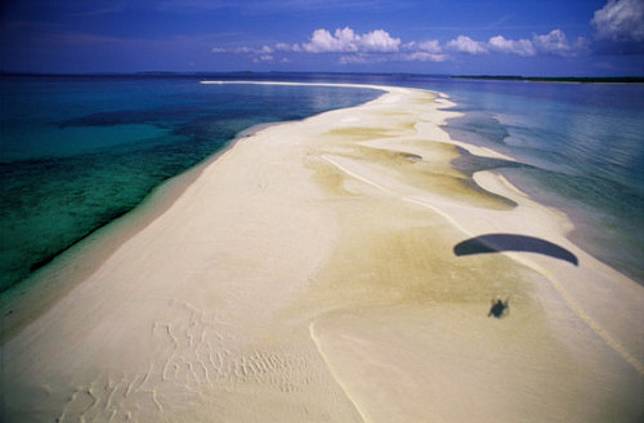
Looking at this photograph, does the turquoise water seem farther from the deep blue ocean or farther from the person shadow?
the person shadow

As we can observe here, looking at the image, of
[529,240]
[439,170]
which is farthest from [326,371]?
[439,170]

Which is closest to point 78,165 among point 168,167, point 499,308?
point 168,167

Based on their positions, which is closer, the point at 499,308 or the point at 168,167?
the point at 499,308

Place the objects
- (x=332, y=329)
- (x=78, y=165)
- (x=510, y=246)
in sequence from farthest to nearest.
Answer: (x=78, y=165), (x=510, y=246), (x=332, y=329)

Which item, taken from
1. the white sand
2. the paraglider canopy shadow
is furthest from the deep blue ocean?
the white sand

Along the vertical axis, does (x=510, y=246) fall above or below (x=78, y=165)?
below

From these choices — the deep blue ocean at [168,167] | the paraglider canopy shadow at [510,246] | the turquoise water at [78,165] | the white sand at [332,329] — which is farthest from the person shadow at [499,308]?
the turquoise water at [78,165]

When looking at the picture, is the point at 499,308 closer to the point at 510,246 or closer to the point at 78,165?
the point at 510,246

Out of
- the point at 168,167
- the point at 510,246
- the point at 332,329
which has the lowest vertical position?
the point at 332,329
